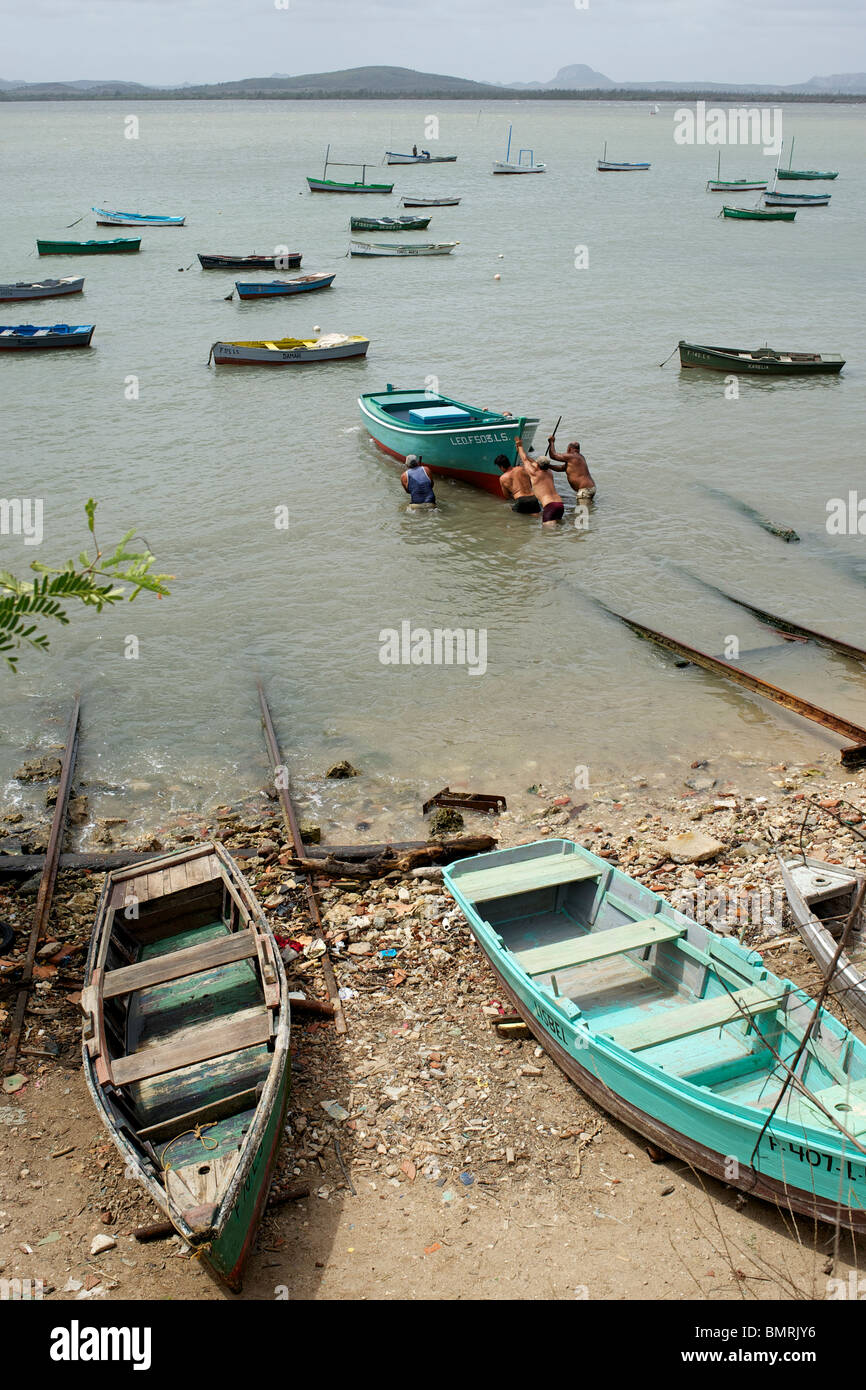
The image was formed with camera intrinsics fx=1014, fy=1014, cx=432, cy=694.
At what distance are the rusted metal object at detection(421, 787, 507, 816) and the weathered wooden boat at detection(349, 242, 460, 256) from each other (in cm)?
5458

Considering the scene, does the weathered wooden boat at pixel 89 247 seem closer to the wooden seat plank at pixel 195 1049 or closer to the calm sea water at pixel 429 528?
the calm sea water at pixel 429 528

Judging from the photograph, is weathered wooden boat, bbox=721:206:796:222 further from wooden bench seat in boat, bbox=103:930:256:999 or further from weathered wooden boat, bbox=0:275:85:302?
wooden bench seat in boat, bbox=103:930:256:999

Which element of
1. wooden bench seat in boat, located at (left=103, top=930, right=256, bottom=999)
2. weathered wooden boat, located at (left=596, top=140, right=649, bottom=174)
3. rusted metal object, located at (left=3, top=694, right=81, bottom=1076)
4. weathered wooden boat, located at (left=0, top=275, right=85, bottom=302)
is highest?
weathered wooden boat, located at (left=596, top=140, right=649, bottom=174)

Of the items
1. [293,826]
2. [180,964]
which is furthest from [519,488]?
[180,964]

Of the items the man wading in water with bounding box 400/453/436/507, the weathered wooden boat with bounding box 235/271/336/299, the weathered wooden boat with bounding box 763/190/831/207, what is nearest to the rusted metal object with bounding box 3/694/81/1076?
the man wading in water with bounding box 400/453/436/507

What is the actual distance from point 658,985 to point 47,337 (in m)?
36.8

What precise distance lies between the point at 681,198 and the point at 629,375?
7383cm

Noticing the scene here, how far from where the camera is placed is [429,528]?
75.3 feet

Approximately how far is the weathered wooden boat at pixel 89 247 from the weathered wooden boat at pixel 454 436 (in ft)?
137

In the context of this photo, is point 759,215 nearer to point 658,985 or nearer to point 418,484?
point 418,484

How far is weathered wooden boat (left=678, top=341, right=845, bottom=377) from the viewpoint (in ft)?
112

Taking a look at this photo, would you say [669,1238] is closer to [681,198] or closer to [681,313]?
[681,313]

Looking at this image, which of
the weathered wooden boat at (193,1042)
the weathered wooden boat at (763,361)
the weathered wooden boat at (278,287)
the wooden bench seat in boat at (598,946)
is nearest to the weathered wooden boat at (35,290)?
the weathered wooden boat at (278,287)

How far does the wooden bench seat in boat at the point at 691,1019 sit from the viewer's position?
25.8 ft
